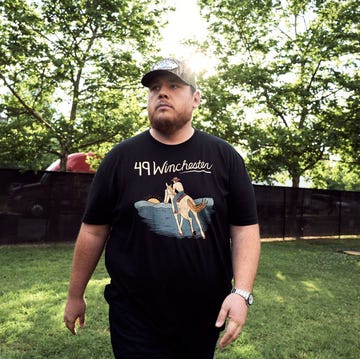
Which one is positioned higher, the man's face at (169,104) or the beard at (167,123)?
the man's face at (169,104)

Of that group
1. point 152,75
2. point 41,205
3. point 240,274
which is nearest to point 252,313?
point 240,274

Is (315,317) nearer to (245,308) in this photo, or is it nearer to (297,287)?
(297,287)

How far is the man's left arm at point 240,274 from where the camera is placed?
6.44 feet

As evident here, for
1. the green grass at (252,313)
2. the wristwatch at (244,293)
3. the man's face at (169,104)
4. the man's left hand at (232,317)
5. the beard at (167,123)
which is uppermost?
the man's face at (169,104)

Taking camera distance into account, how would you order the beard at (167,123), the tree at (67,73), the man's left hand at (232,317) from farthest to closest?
the tree at (67,73)
the beard at (167,123)
the man's left hand at (232,317)

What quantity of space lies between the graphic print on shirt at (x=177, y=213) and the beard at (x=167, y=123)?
11.6 inches

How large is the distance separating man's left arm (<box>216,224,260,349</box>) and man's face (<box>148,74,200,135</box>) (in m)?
0.62

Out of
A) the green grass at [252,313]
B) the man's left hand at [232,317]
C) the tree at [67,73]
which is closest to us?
the man's left hand at [232,317]

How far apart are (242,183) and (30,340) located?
337 cm

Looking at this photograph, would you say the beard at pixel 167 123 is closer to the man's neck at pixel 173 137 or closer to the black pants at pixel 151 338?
the man's neck at pixel 173 137

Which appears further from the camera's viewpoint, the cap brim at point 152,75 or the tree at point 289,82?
the tree at point 289,82

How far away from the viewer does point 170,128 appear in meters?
2.15

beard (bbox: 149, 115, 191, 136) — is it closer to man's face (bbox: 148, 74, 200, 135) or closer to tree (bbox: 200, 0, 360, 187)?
man's face (bbox: 148, 74, 200, 135)

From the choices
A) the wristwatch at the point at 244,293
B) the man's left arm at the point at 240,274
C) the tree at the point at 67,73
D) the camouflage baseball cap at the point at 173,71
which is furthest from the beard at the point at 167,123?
the tree at the point at 67,73
